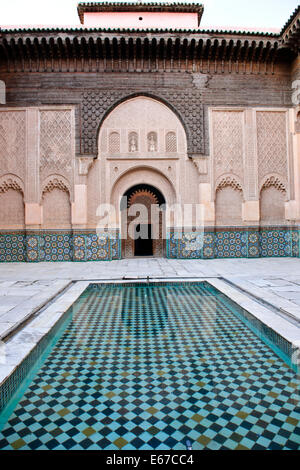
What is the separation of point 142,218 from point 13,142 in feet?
8.81

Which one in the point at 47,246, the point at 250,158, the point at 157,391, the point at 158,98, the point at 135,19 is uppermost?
the point at 135,19

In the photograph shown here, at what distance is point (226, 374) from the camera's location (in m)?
1.71

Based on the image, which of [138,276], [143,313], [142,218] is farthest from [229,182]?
[143,313]

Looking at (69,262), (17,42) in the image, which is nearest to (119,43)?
(17,42)

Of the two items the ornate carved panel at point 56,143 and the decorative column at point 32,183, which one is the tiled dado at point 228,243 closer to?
the ornate carved panel at point 56,143

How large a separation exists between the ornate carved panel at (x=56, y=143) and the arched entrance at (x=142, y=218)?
4.01 feet

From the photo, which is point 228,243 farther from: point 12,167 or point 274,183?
point 12,167

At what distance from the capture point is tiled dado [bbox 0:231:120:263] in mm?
6027

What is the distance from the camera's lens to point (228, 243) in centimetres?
623

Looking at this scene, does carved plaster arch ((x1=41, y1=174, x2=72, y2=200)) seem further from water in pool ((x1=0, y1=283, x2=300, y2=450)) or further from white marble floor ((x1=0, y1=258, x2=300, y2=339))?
water in pool ((x1=0, y1=283, x2=300, y2=450))

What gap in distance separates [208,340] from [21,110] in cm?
549

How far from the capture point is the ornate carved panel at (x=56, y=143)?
604 cm
